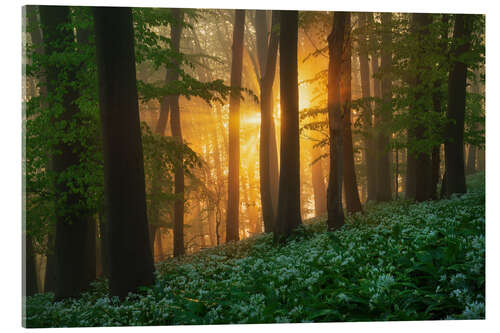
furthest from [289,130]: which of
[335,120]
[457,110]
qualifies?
[457,110]

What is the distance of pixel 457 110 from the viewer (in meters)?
8.59

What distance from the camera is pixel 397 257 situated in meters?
5.35

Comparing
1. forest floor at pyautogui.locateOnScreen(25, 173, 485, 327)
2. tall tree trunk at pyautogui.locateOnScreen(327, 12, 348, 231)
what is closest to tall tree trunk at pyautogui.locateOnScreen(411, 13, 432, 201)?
tall tree trunk at pyautogui.locateOnScreen(327, 12, 348, 231)

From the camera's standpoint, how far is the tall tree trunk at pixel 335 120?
25.9 feet

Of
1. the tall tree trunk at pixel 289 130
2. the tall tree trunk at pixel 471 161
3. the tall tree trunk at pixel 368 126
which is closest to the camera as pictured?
the tall tree trunk at pixel 471 161

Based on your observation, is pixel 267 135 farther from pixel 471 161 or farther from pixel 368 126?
pixel 471 161

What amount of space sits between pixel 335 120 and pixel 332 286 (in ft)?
12.5

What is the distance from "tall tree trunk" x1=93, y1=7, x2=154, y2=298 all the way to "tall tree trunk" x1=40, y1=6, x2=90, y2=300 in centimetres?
142

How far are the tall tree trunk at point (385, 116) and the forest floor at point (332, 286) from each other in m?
3.81

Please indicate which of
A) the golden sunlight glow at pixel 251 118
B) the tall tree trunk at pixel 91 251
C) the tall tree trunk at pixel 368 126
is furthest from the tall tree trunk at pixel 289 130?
the tall tree trunk at pixel 91 251

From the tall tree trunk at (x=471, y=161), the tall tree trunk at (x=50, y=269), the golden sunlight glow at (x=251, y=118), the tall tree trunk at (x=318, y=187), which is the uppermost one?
the golden sunlight glow at (x=251, y=118)

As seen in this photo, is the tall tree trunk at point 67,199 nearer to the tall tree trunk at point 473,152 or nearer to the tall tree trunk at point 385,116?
the tall tree trunk at point 385,116

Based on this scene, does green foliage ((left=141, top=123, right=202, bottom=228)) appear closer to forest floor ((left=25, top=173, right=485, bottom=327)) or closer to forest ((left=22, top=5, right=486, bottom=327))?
forest ((left=22, top=5, right=486, bottom=327))
